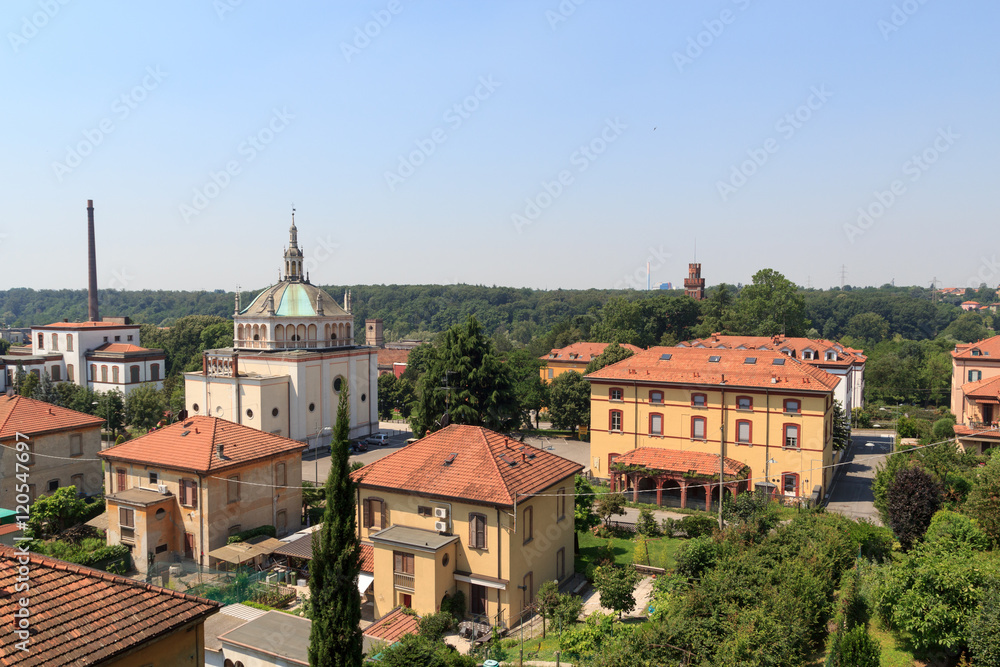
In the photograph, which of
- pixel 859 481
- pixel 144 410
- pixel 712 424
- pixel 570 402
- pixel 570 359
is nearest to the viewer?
pixel 712 424

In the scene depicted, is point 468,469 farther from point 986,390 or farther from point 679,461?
point 986,390

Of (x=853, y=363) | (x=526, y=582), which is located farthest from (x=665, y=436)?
(x=853, y=363)

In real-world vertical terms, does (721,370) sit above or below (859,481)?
above

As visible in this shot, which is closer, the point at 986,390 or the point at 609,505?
the point at 609,505

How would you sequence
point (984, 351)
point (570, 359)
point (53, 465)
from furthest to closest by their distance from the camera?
point (570, 359) < point (984, 351) < point (53, 465)

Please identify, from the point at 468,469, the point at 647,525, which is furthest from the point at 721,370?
the point at 468,469
